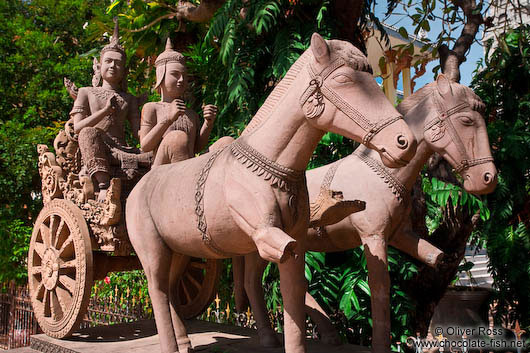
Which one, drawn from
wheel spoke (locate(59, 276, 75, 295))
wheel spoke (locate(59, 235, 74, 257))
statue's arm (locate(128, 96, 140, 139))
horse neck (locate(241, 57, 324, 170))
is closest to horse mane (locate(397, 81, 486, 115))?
horse neck (locate(241, 57, 324, 170))

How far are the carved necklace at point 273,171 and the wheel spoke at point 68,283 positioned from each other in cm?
208

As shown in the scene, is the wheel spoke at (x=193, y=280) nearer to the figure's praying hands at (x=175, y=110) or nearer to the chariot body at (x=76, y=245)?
the chariot body at (x=76, y=245)

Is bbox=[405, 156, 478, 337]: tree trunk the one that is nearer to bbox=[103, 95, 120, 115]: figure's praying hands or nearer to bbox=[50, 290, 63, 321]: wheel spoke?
bbox=[103, 95, 120, 115]: figure's praying hands

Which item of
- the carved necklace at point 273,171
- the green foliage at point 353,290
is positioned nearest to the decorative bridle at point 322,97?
the carved necklace at point 273,171

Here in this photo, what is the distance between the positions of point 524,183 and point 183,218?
398 cm

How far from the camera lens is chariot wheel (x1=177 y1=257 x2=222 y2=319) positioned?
4.18m

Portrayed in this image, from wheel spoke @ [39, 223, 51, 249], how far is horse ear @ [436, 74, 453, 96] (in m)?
3.30

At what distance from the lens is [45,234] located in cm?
412

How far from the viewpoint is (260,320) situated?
344 centimetres

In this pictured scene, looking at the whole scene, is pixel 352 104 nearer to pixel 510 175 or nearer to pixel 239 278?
pixel 239 278

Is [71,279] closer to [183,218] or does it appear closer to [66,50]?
[183,218]

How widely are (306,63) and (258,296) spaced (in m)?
1.81

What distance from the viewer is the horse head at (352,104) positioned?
2.13 meters

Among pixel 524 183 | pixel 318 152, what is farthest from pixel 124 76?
pixel 524 183
